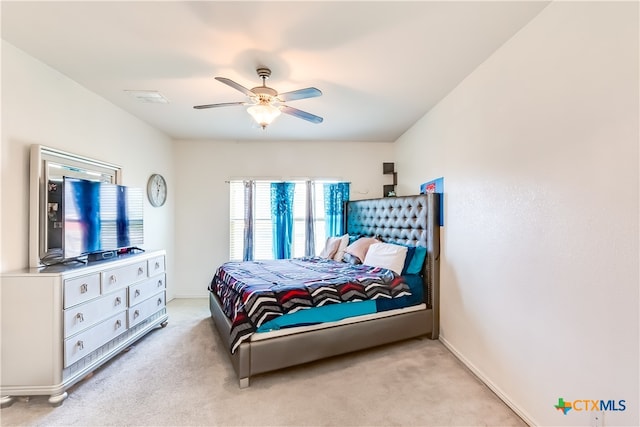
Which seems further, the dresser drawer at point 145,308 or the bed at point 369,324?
the dresser drawer at point 145,308

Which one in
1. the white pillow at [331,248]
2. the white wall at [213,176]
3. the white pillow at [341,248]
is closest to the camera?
the white pillow at [341,248]

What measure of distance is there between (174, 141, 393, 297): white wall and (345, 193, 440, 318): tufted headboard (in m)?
0.88

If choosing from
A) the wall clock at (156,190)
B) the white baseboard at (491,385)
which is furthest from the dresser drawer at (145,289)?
the white baseboard at (491,385)

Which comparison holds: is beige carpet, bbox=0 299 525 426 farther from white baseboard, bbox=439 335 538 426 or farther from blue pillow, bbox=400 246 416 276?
blue pillow, bbox=400 246 416 276

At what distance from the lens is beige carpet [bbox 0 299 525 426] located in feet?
6.14

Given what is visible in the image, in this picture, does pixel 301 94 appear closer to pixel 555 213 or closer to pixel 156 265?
pixel 555 213

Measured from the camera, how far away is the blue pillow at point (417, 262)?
3.14 m

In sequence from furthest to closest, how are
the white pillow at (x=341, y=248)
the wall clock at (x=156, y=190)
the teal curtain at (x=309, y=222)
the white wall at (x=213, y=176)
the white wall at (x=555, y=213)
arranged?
1. the teal curtain at (x=309, y=222)
2. the white wall at (x=213, y=176)
3. the white pillow at (x=341, y=248)
4. the wall clock at (x=156, y=190)
5. the white wall at (x=555, y=213)

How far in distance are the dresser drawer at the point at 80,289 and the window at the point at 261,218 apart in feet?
8.00

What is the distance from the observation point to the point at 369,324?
2.74 meters

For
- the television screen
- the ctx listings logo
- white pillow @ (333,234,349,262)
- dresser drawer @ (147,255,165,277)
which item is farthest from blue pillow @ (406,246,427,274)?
the television screen

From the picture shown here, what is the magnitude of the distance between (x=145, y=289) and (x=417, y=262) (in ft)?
9.79

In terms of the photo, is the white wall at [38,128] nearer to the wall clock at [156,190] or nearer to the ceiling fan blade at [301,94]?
the wall clock at [156,190]

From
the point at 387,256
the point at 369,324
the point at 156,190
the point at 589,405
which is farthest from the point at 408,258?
the point at 156,190
